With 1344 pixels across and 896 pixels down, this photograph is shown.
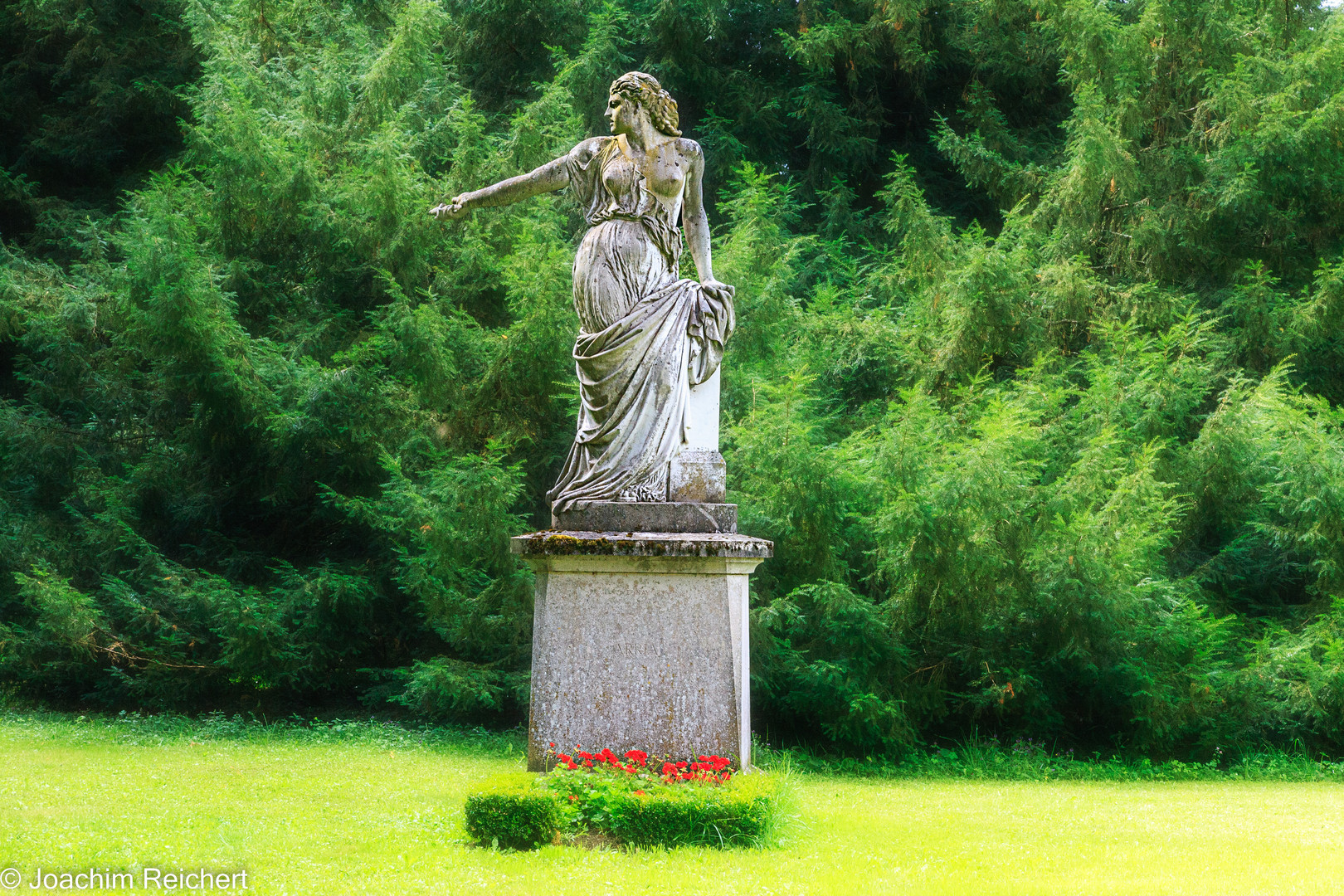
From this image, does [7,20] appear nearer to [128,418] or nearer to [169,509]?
[128,418]

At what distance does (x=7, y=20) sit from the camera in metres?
13.5

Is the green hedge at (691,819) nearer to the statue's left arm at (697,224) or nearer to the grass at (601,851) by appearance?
the grass at (601,851)

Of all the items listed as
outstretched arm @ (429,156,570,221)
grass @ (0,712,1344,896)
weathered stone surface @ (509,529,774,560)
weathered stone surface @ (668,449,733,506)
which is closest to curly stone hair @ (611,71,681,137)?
outstretched arm @ (429,156,570,221)

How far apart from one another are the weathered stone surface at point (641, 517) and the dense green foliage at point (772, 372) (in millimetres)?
3136

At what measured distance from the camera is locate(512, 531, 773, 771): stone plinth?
17.3ft

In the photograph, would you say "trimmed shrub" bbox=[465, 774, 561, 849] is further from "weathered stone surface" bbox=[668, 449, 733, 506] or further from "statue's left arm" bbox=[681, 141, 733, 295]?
"statue's left arm" bbox=[681, 141, 733, 295]

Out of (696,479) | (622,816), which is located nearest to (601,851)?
(622,816)

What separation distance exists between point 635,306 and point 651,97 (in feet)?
3.37

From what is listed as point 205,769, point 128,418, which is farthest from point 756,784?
point 128,418

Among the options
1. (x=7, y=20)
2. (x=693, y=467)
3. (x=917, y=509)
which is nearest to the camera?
(x=693, y=467)

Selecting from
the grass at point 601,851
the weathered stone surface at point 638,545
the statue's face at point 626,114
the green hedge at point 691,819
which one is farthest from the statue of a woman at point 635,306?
the grass at point 601,851

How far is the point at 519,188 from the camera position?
20.0 feet

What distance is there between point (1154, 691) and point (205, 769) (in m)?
6.51

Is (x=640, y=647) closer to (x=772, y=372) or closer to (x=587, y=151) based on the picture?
(x=587, y=151)
